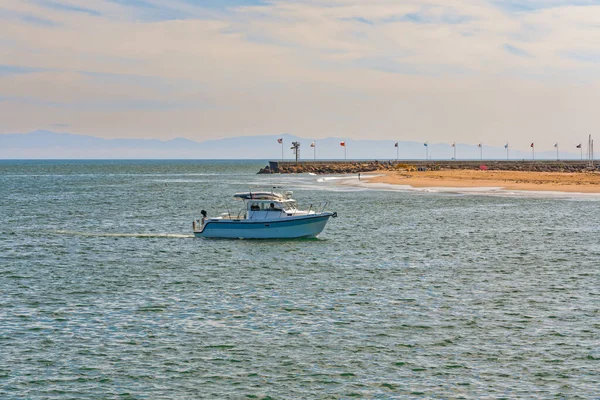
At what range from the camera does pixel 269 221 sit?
1838 inches

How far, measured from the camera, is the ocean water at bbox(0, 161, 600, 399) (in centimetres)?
1978

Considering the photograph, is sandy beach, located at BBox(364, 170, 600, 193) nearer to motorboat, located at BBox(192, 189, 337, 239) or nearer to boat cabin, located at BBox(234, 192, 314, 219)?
motorboat, located at BBox(192, 189, 337, 239)

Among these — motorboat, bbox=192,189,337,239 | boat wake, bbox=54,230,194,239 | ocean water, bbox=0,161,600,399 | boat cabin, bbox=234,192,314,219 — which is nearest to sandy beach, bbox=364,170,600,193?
ocean water, bbox=0,161,600,399

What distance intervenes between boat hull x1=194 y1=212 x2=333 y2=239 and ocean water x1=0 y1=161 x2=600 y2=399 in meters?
0.71

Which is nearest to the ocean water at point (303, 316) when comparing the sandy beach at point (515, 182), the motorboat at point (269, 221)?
the motorboat at point (269, 221)

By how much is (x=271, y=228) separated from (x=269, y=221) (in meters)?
0.49

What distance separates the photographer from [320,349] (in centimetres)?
2242

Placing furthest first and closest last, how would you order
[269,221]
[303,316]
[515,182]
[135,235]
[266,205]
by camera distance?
[515,182]
[135,235]
[266,205]
[269,221]
[303,316]

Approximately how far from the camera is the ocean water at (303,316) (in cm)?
1978

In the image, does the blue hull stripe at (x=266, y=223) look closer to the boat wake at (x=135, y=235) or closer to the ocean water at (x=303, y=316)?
the ocean water at (x=303, y=316)

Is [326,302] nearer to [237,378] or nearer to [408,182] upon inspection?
[237,378]

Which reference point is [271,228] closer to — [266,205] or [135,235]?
[266,205]

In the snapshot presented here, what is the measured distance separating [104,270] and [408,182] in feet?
315

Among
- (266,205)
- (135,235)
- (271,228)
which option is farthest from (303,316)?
(135,235)
